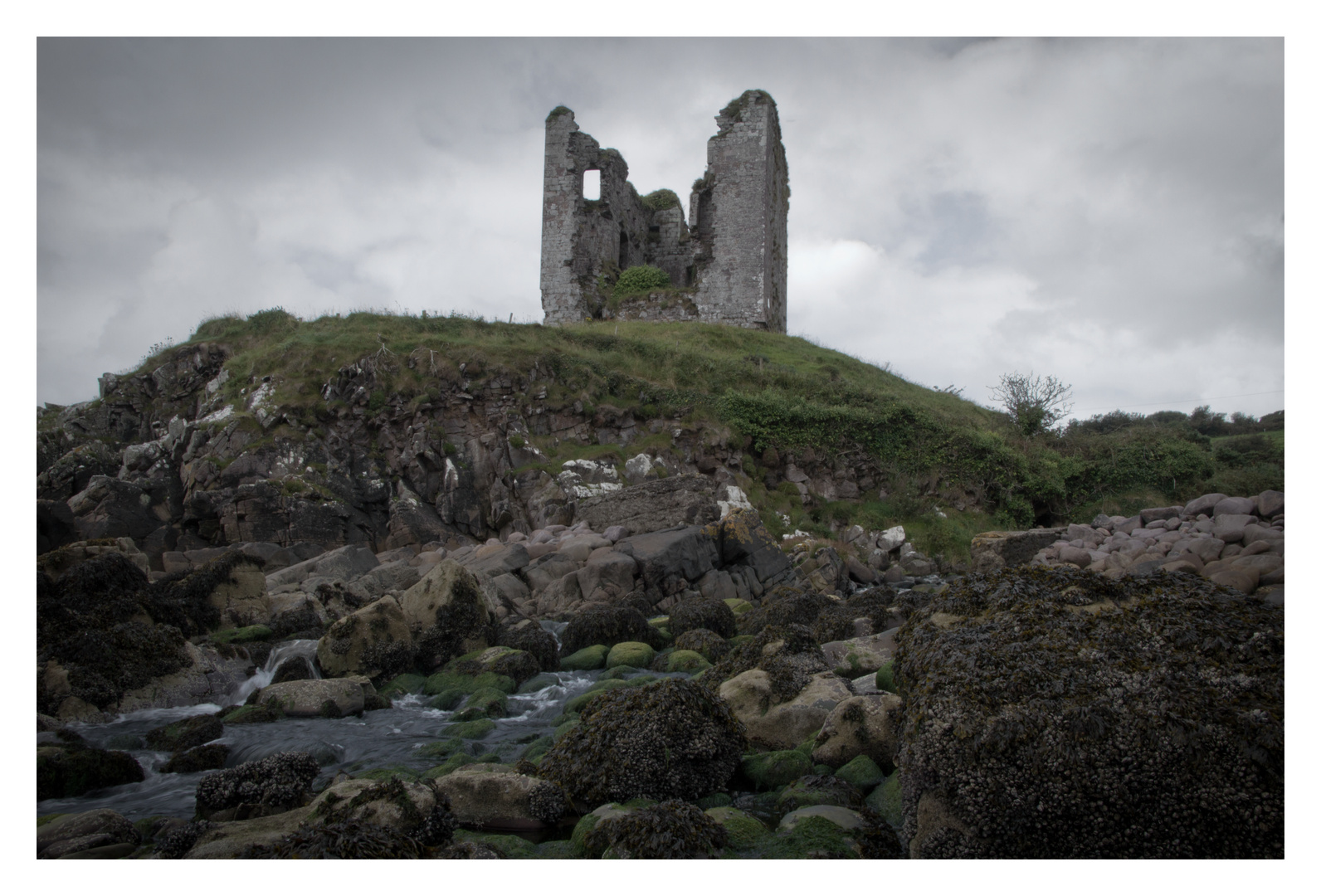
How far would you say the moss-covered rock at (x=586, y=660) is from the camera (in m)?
9.35

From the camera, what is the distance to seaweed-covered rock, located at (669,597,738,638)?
10.7m

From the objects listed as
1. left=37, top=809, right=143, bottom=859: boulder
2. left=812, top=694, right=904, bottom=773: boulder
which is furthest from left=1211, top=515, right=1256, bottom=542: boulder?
left=37, top=809, right=143, bottom=859: boulder

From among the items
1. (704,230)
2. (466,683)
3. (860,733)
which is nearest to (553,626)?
(466,683)

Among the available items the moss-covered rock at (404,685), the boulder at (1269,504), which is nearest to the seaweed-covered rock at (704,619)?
the moss-covered rock at (404,685)

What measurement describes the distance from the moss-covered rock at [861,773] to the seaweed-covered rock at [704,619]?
5.57 meters

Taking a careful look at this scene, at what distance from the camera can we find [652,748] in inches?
196

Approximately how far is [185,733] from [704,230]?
103ft

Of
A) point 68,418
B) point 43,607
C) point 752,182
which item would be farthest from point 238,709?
point 752,182

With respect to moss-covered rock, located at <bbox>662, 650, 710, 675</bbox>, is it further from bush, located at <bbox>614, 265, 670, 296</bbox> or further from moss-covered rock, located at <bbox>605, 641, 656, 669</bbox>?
bush, located at <bbox>614, 265, 670, 296</bbox>

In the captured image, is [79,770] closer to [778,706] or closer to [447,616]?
[447,616]

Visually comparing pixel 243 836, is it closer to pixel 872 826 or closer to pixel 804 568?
pixel 872 826

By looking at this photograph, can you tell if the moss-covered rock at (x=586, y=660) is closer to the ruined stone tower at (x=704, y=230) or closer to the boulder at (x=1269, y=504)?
the boulder at (x=1269, y=504)

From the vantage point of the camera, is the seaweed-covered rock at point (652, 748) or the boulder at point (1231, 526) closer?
the seaweed-covered rock at point (652, 748)

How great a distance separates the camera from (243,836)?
4.11 m
